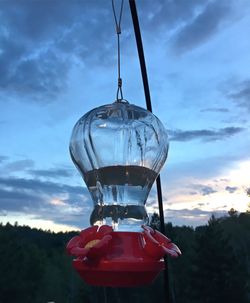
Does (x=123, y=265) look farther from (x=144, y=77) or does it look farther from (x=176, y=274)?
(x=176, y=274)

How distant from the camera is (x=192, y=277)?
37.8 m

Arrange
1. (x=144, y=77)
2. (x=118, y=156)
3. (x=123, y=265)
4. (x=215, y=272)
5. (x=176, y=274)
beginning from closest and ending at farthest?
(x=123, y=265)
(x=118, y=156)
(x=144, y=77)
(x=215, y=272)
(x=176, y=274)

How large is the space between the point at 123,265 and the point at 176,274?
40.7 meters

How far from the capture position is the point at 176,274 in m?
41.8

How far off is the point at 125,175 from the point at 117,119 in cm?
24

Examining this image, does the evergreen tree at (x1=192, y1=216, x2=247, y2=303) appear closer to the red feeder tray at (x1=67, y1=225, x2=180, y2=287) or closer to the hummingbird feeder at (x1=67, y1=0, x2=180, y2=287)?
the hummingbird feeder at (x1=67, y1=0, x2=180, y2=287)

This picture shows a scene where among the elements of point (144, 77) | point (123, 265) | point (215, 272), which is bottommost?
point (123, 265)

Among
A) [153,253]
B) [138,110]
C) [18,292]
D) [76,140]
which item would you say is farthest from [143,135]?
[18,292]

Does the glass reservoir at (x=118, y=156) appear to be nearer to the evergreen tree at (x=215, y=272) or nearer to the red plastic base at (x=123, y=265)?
the red plastic base at (x=123, y=265)

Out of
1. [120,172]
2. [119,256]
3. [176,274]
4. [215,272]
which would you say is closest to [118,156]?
[120,172]

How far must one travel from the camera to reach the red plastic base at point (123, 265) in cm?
214

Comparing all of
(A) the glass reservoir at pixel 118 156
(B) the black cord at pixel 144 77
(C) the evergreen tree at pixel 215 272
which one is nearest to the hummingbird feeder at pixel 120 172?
(A) the glass reservoir at pixel 118 156

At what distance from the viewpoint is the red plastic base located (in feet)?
7.04

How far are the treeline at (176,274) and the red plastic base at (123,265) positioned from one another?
98.0 ft
